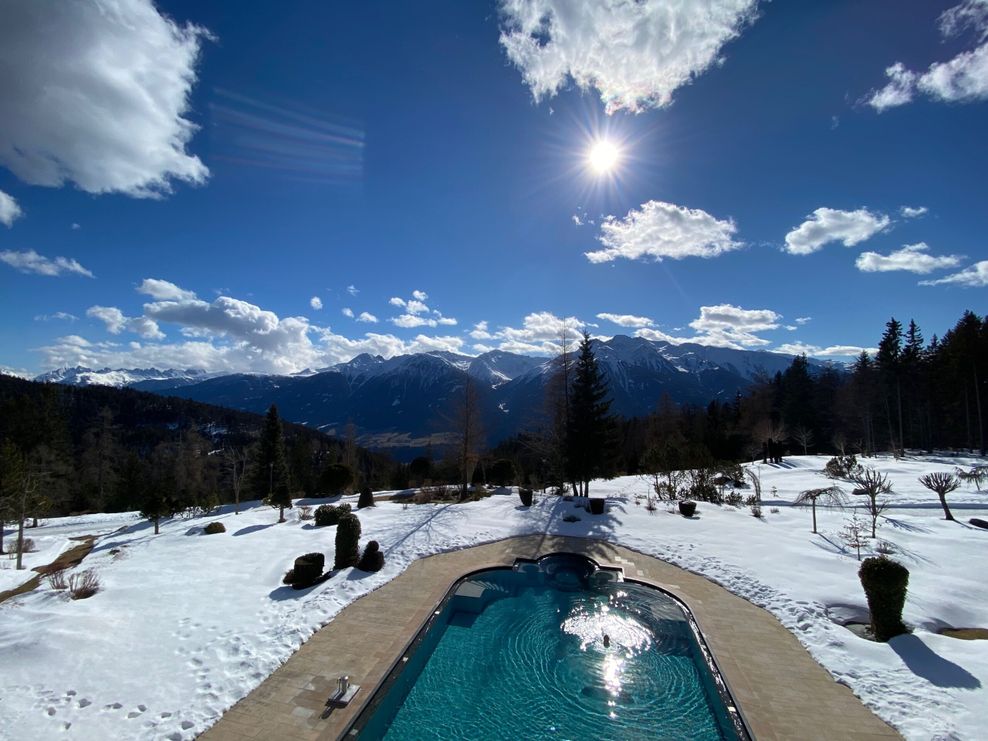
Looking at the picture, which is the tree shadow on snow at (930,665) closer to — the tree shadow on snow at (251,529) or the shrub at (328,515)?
the shrub at (328,515)

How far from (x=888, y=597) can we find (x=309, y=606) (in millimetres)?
12066

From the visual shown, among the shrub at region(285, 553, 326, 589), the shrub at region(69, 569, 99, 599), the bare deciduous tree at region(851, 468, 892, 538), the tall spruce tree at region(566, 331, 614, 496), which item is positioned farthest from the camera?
the tall spruce tree at region(566, 331, 614, 496)

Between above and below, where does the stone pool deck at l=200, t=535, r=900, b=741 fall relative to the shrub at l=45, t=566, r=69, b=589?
below

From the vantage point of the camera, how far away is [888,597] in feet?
27.5

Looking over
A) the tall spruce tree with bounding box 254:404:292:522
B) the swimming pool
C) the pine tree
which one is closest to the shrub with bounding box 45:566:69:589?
the swimming pool

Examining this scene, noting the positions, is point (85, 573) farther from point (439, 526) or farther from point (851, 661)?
point (851, 661)

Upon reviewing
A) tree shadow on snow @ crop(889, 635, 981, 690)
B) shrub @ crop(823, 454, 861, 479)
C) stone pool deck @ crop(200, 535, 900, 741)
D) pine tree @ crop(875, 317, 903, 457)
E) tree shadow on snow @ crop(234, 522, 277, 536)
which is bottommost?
stone pool deck @ crop(200, 535, 900, 741)

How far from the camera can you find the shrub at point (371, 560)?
42.3ft

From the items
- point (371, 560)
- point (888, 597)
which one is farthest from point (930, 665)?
point (371, 560)

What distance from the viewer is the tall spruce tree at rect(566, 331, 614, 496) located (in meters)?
23.5

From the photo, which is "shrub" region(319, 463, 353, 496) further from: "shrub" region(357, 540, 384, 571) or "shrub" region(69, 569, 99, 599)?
"shrub" region(69, 569, 99, 599)

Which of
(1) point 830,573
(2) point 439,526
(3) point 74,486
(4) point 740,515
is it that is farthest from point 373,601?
(3) point 74,486

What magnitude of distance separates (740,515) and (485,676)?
1506cm

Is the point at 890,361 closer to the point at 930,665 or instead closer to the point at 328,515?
the point at 930,665
